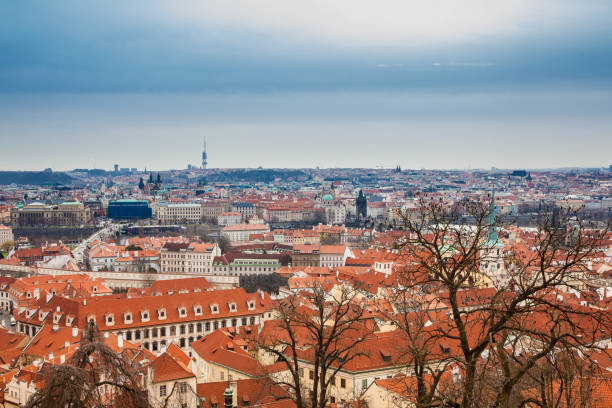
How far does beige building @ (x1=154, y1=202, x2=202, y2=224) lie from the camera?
144 metres

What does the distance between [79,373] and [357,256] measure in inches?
2426

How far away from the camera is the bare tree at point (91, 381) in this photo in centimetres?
916

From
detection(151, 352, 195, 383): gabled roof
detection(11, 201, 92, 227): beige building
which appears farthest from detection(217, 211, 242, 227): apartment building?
detection(151, 352, 195, 383): gabled roof

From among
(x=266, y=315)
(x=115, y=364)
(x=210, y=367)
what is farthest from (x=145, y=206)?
(x=115, y=364)

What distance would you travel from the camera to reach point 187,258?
71.3 metres

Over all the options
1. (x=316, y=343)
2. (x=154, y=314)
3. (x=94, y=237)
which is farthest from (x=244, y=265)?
(x=316, y=343)

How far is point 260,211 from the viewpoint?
154 metres

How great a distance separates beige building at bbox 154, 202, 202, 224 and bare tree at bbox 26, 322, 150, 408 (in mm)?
133646

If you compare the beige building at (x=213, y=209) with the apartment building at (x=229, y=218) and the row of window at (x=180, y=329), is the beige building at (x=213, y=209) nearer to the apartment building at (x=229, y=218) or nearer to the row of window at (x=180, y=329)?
the apartment building at (x=229, y=218)

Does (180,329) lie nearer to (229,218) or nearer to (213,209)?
(229,218)

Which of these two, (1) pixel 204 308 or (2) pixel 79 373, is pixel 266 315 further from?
(2) pixel 79 373

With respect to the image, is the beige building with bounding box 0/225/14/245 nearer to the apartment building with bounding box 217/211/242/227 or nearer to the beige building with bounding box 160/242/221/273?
the beige building with bounding box 160/242/221/273

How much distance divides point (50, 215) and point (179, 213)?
1077 inches

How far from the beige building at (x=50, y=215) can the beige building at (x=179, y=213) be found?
51.5ft
